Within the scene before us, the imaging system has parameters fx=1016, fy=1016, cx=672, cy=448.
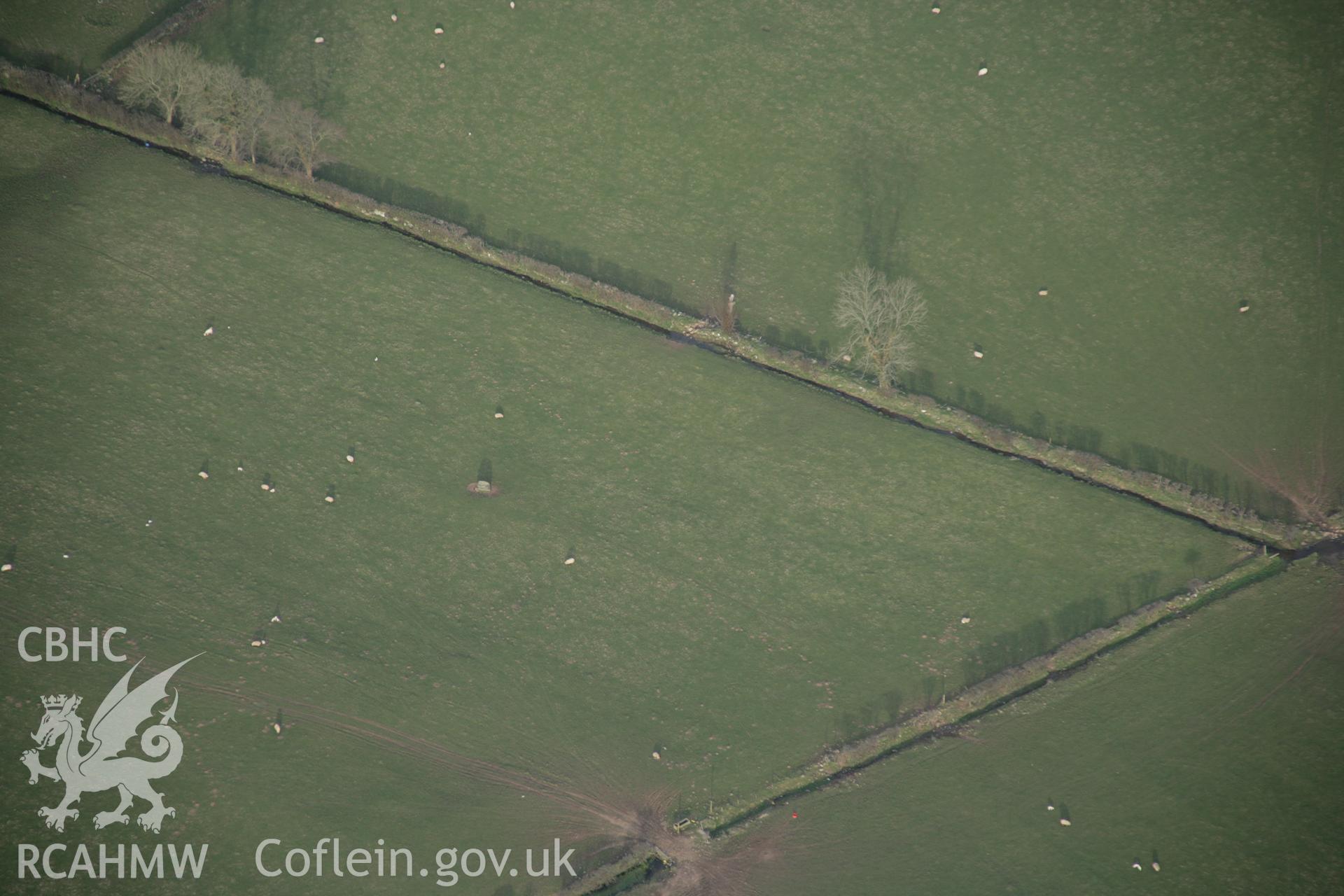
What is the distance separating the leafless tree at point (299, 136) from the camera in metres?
52.8

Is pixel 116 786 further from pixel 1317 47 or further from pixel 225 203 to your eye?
pixel 1317 47

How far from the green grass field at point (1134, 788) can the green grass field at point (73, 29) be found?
174 feet

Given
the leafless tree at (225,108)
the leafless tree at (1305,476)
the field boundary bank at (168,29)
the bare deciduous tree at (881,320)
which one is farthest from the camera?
the field boundary bank at (168,29)

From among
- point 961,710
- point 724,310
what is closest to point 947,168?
point 724,310

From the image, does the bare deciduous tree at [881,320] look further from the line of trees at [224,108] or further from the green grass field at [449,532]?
the line of trees at [224,108]

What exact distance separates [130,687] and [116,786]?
3970 mm

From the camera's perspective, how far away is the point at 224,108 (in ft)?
170

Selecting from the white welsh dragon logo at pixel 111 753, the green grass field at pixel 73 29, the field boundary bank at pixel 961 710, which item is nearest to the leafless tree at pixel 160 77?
the green grass field at pixel 73 29

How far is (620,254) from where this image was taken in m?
52.2

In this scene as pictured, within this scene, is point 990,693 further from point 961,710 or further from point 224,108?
point 224,108

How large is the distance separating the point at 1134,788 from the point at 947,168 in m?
31.4

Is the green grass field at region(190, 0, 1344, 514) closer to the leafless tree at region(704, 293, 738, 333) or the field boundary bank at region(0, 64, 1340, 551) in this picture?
the leafless tree at region(704, 293, 738, 333)

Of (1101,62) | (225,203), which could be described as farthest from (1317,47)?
(225,203)

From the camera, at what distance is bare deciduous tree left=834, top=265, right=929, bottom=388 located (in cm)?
4709
